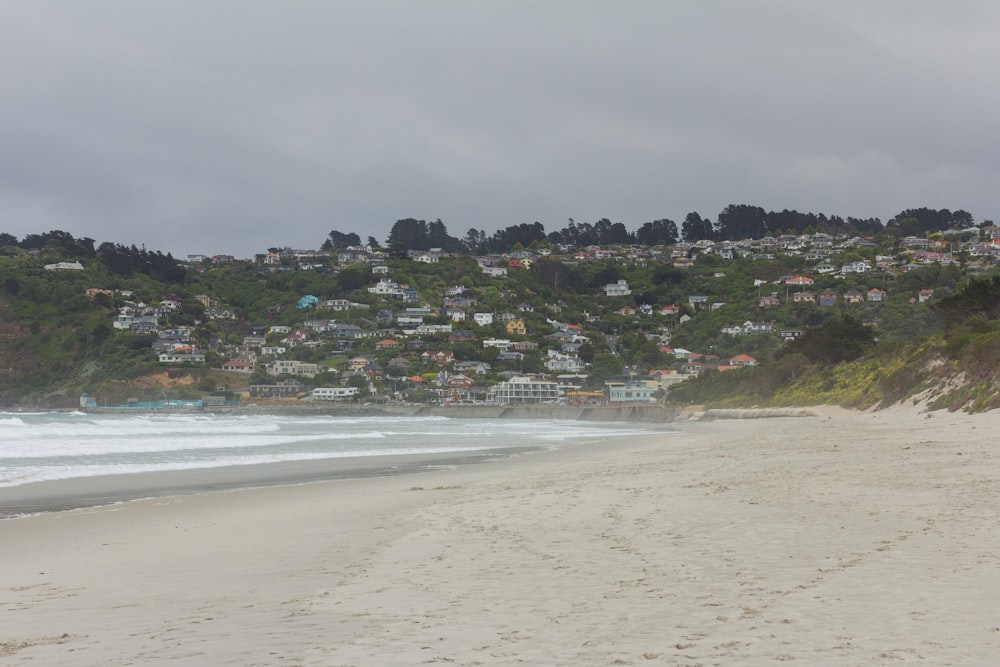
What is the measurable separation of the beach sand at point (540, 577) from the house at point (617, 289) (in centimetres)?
14763

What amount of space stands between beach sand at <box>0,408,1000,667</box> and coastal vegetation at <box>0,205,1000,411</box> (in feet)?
173

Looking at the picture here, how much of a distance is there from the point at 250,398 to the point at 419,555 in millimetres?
108109

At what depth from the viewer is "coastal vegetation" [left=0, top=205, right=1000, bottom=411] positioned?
107 meters

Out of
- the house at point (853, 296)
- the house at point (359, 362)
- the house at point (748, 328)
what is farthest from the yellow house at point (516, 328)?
the house at point (853, 296)

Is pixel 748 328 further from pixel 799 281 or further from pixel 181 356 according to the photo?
pixel 181 356

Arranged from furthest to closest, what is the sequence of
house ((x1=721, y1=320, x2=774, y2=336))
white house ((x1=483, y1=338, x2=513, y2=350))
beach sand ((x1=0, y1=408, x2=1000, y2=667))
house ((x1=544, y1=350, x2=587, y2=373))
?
white house ((x1=483, y1=338, x2=513, y2=350)) < house ((x1=544, y1=350, x2=587, y2=373)) < house ((x1=721, y1=320, x2=774, y2=336)) < beach sand ((x1=0, y1=408, x2=1000, y2=667))

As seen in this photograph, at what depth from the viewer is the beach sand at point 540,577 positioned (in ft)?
14.1

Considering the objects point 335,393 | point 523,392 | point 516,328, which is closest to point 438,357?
point 335,393

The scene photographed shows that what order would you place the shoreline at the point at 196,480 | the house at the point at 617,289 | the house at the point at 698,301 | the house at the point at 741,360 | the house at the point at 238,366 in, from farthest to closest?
the house at the point at 617,289
the house at the point at 698,301
the house at the point at 238,366
the house at the point at 741,360
the shoreline at the point at 196,480

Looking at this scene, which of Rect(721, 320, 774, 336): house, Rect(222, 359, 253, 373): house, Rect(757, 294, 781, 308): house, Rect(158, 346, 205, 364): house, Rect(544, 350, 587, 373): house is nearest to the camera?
Rect(721, 320, 774, 336): house

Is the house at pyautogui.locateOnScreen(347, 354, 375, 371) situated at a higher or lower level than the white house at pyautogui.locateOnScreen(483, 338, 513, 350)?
lower

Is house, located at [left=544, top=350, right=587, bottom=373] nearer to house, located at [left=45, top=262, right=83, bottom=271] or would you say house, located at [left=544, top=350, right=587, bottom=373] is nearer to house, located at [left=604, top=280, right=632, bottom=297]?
house, located at [left=604, top=280, right=632, bottom=297]

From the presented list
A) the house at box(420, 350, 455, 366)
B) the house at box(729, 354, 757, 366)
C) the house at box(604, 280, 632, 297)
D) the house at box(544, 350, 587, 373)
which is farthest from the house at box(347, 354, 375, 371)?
the house at box(604, 280, 632, 297)

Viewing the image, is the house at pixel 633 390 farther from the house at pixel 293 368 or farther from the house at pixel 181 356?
the house at pixel 181 356
